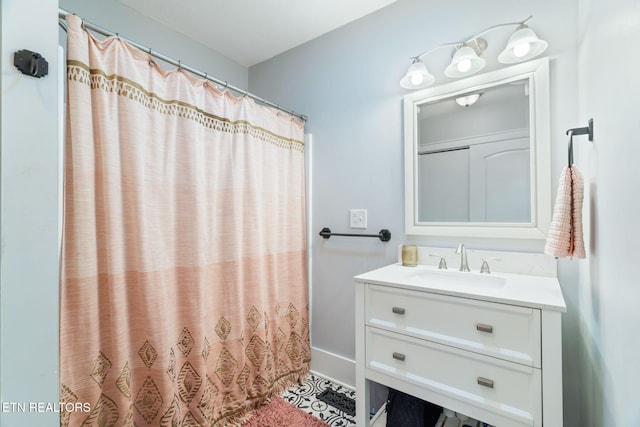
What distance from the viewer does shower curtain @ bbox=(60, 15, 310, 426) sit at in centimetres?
102

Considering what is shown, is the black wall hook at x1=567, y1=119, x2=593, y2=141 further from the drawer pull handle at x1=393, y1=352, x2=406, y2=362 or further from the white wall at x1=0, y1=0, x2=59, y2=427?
the white wall at x1=0, y1=0, x2=59, y2=427

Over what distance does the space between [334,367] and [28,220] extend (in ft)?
5.77

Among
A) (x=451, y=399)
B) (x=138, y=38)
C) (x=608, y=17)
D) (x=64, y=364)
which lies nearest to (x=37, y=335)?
(x=64, y=364)

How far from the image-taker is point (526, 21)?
127cm

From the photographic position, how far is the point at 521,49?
124 cm

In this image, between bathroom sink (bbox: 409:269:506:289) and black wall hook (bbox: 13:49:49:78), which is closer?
black wall hook (bbox: 13:49:49:78)

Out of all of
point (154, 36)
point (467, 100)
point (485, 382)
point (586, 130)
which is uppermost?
point (154, 36)

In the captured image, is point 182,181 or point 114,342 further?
point 182,181

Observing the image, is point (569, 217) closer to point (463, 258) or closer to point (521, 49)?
point (463, 258)

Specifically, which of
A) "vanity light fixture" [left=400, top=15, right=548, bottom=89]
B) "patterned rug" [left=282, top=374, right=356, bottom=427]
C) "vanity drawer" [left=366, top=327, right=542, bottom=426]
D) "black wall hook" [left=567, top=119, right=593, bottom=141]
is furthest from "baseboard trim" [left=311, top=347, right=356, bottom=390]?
"vanity light fixture" [left=400, top=15, right=548, bottom=89]

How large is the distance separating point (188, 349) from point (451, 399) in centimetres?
114

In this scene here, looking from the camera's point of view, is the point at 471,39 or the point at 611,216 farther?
the point at 471,39

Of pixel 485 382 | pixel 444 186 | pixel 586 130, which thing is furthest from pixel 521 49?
pixel 485 382

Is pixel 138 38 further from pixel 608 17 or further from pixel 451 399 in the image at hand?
pixel 451 399
